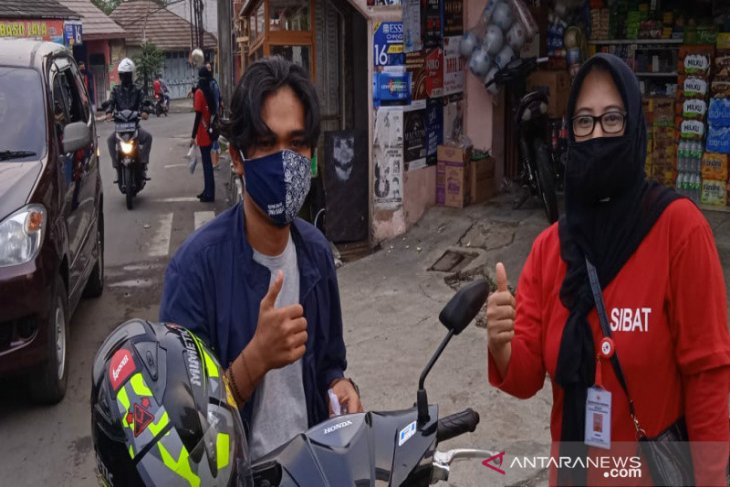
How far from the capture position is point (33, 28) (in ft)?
113

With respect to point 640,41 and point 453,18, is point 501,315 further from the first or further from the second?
point 640,41

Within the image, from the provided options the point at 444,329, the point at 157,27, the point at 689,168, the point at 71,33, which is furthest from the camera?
the point at 157,27

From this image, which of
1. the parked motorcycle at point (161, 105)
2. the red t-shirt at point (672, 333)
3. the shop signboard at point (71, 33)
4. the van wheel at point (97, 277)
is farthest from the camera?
the parked motorcycle at point (161, 105)

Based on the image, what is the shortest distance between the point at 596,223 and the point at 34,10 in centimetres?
3622

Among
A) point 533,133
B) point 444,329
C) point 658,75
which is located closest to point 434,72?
point 533,133

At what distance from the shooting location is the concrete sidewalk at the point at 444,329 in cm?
499

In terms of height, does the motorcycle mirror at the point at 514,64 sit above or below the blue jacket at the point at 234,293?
above

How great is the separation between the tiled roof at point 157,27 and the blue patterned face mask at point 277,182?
45.8 metres

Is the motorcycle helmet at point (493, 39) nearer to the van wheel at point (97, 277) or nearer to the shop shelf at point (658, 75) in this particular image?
the shop shelf at point (658, 75)

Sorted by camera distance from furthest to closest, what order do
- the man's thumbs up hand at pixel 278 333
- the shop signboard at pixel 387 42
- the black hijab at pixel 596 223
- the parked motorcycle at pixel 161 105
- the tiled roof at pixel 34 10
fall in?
the parked motorcycle at pixel 161 105 → the tiled roof at pixel 34 10 → the shop signboard at pixel 387 42 → the black hijab at pixel 596 223 → the man's thumbs up hand at pixel 278 333

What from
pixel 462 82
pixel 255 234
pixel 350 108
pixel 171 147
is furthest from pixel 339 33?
pixel 171 147

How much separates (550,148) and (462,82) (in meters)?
1.14

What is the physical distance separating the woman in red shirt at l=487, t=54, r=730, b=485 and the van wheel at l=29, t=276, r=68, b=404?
371cm

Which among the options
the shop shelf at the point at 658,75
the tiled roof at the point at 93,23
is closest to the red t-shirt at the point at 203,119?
the shop shelf at the point at 658,75
